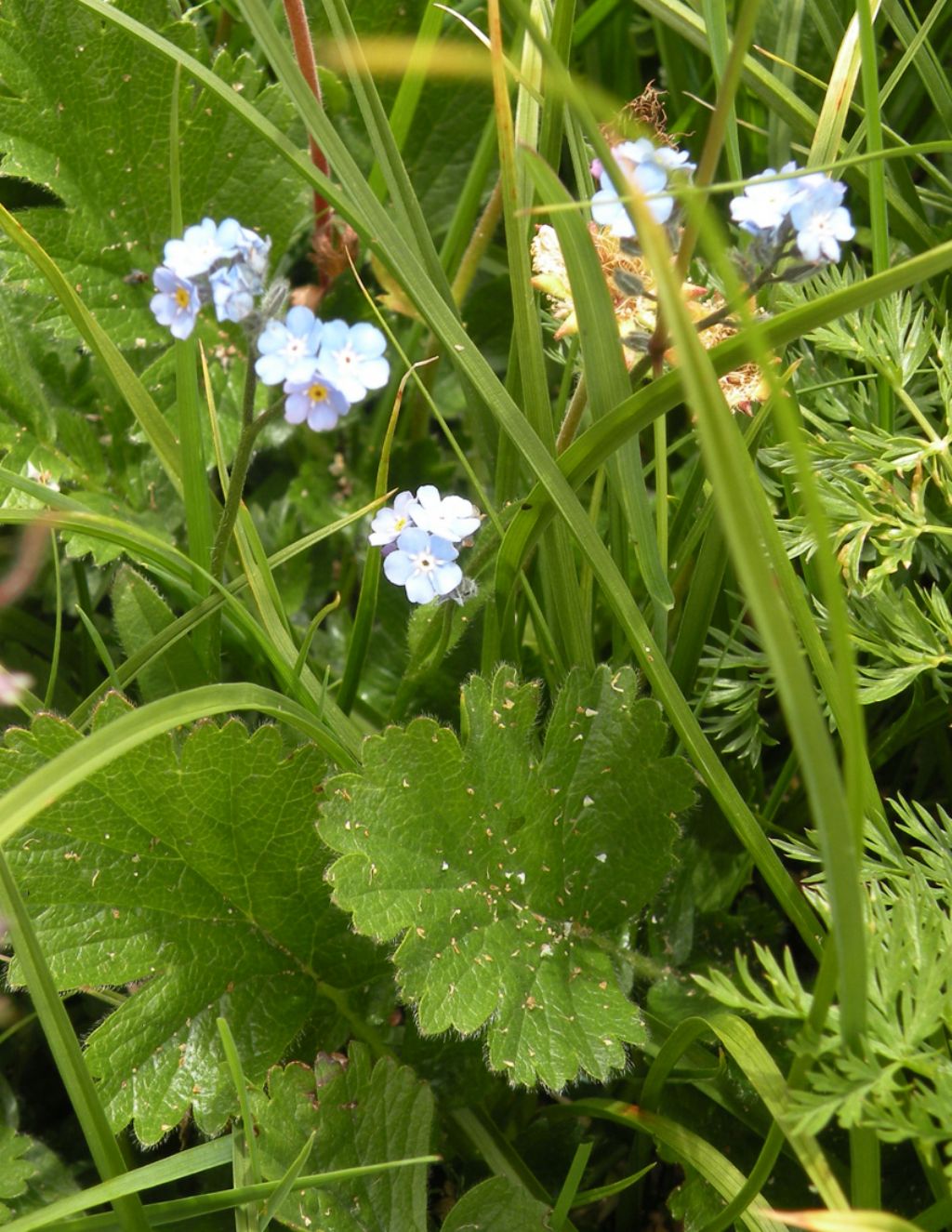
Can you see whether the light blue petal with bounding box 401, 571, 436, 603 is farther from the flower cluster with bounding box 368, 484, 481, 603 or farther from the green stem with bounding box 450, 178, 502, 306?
the green stem with bounding box 450, 178, 502, 306

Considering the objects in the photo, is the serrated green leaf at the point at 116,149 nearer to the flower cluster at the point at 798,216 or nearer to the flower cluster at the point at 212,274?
the flower cluster at the point at 212,274

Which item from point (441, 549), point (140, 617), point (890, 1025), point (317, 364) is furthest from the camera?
point (140, 617)

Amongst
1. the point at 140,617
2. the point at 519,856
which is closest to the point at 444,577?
the point at 519,856

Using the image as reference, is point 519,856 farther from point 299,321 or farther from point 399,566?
point 299,321

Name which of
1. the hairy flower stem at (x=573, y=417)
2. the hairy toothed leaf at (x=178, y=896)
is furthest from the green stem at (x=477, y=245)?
the hairy toothed leaf at (x=178, y=896)

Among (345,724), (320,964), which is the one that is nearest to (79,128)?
(345,724)

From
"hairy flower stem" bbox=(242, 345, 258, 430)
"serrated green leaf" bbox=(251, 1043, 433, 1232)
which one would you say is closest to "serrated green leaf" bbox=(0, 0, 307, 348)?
"hairy flower stem" bbox=(242, 345, 258, 430)
